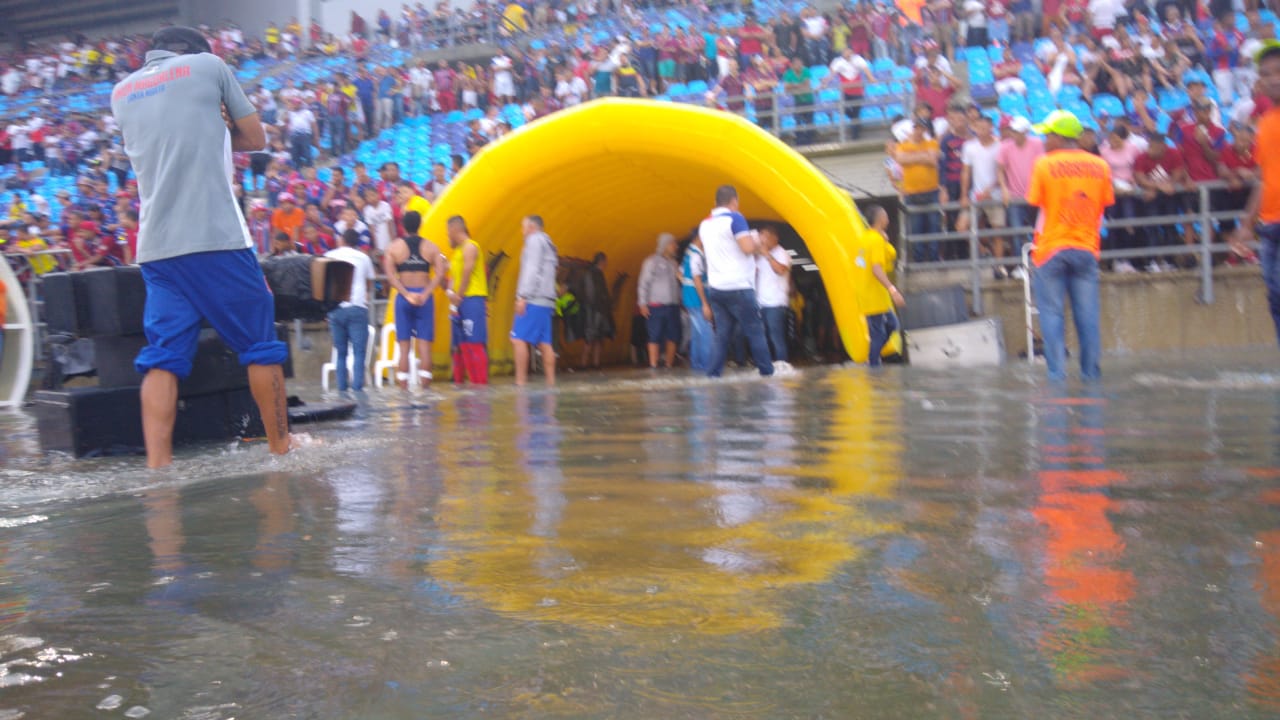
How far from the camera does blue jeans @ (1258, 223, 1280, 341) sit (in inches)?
228

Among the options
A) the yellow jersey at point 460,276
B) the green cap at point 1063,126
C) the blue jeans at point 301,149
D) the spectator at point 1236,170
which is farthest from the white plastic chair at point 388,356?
the blue jeans at point 301,149

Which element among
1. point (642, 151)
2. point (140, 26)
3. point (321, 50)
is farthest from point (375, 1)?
point (642, 151)

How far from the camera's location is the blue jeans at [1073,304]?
6891 mm

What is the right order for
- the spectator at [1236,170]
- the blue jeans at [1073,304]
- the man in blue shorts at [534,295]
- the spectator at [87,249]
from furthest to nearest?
the spectator at [87,249] < the spectator at [1236,170] < the man in blue shorts at [534,295] < the blue jeans at [1073,304]

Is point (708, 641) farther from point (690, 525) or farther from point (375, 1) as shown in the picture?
point (375, 1)

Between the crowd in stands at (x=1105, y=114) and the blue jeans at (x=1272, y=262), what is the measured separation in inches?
130

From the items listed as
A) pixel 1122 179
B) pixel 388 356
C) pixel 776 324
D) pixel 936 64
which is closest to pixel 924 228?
pixel 1122 179

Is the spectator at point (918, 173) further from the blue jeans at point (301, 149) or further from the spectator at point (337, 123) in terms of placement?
the spectator at point (337, 123)

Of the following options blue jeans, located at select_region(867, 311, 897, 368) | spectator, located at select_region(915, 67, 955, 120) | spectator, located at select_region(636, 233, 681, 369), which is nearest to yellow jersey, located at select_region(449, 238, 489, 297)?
spectator, located at select_region(636, 233, 681, 369)

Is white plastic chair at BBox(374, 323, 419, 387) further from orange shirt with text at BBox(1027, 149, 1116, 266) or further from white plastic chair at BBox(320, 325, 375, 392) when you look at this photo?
orange shirt with text at BBox(1027, 149, 1116, 266)

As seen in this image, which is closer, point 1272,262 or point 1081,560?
point 1081,560

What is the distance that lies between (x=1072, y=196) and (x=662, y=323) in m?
7.16

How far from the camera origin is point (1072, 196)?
22.7 ft

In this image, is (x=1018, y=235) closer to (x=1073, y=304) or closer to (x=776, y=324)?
(x=776, y=324)
